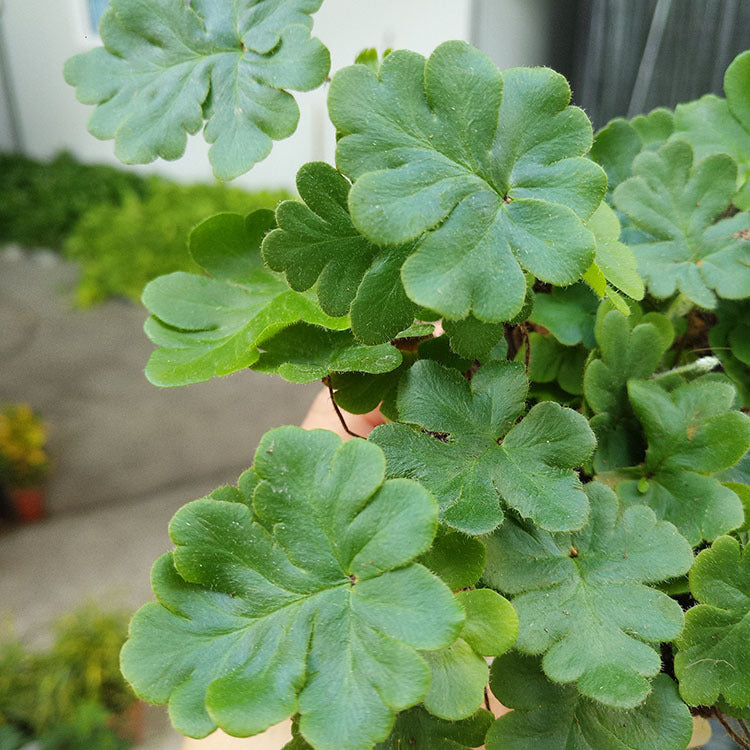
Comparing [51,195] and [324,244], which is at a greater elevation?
[324,244]

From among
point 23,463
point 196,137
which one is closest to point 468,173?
point 23,463

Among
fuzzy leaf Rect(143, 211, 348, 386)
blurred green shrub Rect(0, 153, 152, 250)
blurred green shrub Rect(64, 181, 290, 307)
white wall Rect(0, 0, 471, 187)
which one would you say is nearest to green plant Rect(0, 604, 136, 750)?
blurred green shrub Rect(64, 181, 290, 307)

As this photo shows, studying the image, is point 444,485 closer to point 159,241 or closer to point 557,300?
point 557,300

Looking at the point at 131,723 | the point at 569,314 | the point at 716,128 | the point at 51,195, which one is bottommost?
the point at 131,723

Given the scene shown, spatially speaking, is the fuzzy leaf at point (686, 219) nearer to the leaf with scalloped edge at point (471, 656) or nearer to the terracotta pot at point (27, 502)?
the leaf with scalloped edge at point (471, 656)

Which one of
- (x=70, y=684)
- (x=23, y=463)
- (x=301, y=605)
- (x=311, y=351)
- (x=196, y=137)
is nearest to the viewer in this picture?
(x=301, y=605)

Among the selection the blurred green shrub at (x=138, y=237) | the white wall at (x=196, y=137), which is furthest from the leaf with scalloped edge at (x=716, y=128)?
the blurred green shrub at (x=138, y=237)

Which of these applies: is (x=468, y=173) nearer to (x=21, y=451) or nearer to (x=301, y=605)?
(x=301, y=605)
